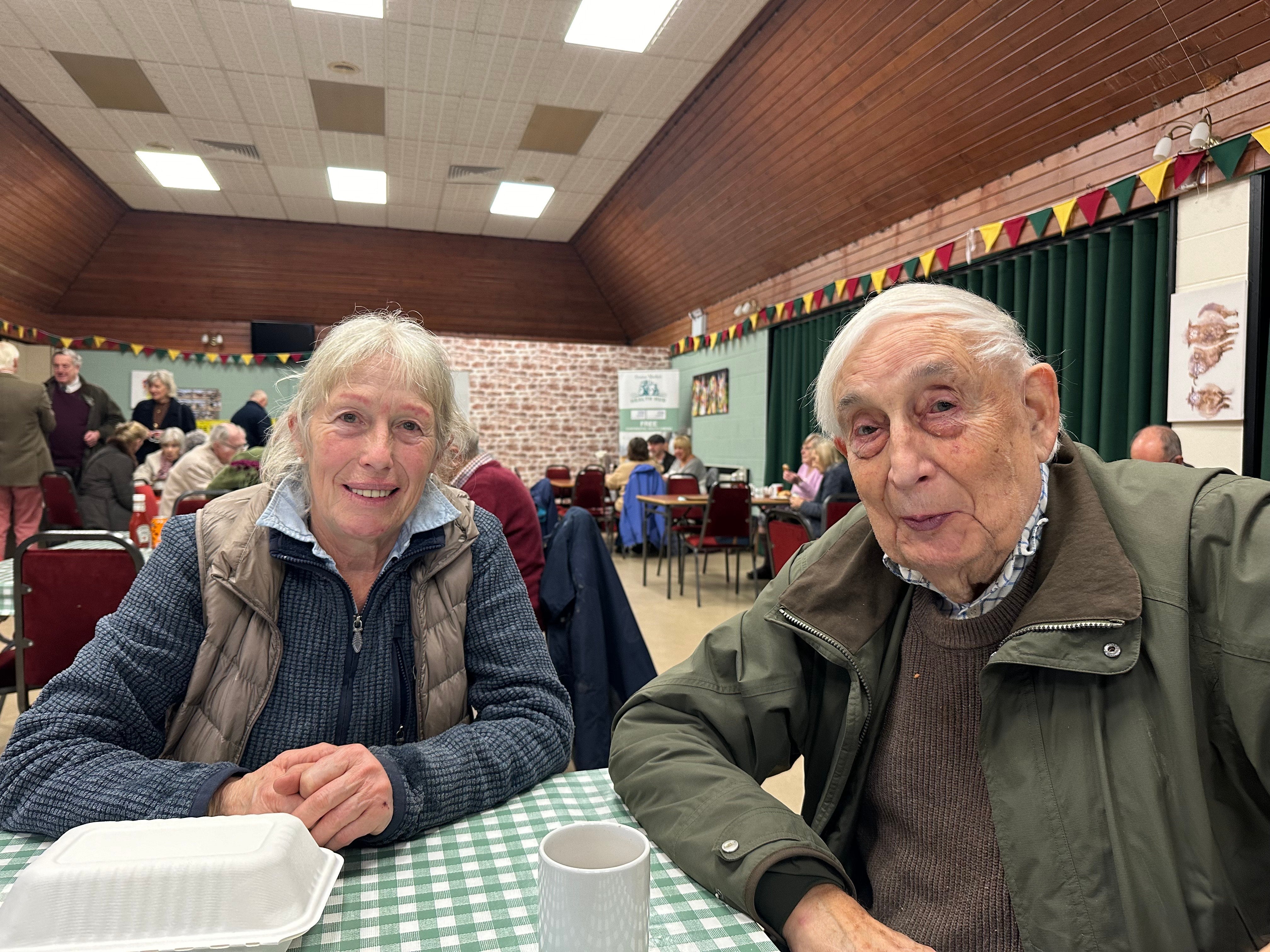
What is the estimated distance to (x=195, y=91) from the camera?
284 inches

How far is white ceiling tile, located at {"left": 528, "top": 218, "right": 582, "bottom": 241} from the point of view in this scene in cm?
1134

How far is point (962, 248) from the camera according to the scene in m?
6.02

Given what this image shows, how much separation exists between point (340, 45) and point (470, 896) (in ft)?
23.2

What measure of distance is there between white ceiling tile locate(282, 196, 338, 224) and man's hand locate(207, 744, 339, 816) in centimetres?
1062

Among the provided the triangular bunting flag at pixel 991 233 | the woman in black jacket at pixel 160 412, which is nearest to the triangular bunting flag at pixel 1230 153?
the triangular bunting flag at pixel 991 233

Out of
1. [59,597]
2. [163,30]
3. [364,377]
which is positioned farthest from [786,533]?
[163,30]

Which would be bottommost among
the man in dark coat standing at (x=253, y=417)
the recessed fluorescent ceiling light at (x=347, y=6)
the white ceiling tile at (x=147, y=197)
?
the man in dark coat standing at (x=253, y=417)

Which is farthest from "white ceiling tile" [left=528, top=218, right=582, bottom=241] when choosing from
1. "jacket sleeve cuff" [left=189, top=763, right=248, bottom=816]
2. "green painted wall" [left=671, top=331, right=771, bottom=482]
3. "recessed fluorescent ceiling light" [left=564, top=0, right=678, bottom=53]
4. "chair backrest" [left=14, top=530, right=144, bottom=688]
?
"jacket sleeve cuff" [left=189, top=763, right=248, bottom=816]

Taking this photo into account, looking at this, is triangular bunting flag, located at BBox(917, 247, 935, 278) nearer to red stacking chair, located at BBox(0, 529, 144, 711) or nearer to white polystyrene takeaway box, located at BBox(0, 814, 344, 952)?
red stacking chair, located at BBox(0, 529, 144, 711)

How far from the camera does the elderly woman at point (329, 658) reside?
1.01m

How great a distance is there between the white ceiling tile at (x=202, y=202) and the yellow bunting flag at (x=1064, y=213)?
9.53 m

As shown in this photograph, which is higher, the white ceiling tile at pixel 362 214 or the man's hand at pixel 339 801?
the white ceiling tile at pixel 362 214

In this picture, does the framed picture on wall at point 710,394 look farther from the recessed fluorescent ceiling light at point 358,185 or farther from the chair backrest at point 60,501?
the chair backrest at point 60,501

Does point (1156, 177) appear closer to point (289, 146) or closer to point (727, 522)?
point (727, 522)
